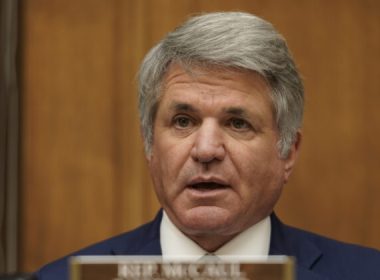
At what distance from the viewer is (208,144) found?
164cm

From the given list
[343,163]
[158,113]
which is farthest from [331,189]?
[158,113]

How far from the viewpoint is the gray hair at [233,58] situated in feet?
5.56

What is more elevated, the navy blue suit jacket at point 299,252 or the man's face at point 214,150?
the man's face at point 214,150

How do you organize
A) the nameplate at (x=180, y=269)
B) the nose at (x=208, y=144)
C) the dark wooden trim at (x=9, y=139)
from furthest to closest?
the dark wooden trim at (x=9, y=139)
the nose at (x=208, y=144)
the nameplate at (x=180, y=269)

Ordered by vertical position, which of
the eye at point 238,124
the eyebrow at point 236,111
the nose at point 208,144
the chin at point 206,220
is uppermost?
the eyebrow at point 236,111

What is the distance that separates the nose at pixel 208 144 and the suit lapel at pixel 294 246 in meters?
0.26

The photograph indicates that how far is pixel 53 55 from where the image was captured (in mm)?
2510

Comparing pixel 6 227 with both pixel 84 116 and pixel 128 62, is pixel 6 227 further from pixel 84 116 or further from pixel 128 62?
pixel 128 62

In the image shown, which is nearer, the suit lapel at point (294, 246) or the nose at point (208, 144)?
the nose at point (208, 144)

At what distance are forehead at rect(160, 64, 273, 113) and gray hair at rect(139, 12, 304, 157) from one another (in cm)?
1

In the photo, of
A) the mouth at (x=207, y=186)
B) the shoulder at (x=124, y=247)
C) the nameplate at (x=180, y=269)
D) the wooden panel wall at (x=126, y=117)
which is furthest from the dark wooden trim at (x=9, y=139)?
the nameplate at (x=180, y=269)

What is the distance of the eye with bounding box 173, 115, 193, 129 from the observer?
1709 millimetres

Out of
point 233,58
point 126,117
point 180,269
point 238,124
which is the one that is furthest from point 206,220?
point 126,117

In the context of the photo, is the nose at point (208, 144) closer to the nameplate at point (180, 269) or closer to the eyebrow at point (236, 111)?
the eyebrow at point (236, 111)
